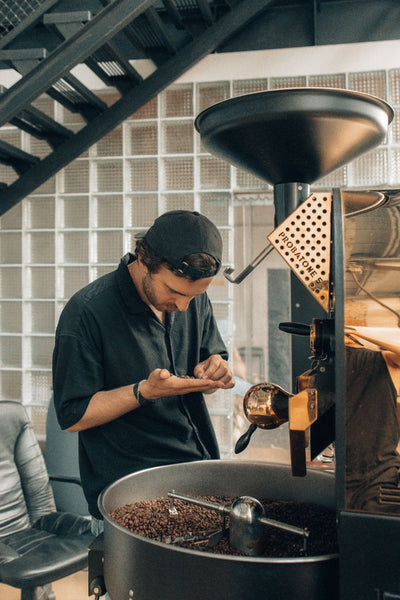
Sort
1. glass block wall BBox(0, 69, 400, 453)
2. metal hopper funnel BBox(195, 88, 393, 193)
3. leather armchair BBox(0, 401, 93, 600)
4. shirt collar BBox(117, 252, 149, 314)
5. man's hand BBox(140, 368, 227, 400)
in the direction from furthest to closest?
glass block wall BBox(0, 69, 400, 453), leather armchair BBox(0, 401, 93, 600), shirt collar BBox(117, 252, 149, 314), man's hand BBox(140, 368, 227, 400), metal hopper funnel BBox(195, 88, 393, 193)

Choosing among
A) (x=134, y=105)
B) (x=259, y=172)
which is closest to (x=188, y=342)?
(x=259, y=172)

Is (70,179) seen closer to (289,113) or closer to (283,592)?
(289,113)

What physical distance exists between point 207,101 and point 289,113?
2166 millimetres

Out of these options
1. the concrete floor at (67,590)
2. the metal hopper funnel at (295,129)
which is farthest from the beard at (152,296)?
the concrete floor at (67,590)

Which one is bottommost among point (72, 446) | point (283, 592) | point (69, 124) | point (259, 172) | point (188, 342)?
point (72, 446)

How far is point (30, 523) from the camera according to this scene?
2771mm

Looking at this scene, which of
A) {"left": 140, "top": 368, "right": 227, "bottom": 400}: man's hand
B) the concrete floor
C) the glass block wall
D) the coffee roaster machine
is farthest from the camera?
the glass block wall

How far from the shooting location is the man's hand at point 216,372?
151 cm

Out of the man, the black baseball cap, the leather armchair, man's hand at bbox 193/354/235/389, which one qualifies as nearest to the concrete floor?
the leather armchair

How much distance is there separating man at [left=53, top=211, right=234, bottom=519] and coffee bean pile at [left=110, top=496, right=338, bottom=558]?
30cm

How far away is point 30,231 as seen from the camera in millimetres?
3297

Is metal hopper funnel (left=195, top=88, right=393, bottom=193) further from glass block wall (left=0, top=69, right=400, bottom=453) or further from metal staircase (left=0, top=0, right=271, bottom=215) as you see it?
glass block wall (left=0, top=69, right=400, bottom=453)

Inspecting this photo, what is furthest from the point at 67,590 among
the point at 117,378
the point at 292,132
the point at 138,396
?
the point at 292,132

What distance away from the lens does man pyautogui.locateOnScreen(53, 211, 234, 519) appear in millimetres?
1341
